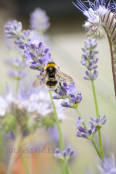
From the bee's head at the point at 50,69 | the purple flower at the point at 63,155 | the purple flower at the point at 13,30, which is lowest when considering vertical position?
the purple flower at the point at 63,155

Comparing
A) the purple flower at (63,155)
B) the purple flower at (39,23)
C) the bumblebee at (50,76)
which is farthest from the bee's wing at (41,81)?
the purple flower at (39,23)

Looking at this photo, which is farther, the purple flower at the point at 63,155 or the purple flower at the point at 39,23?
the purple flower at the point at 39,23

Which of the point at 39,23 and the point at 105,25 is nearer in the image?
the point at 105,25

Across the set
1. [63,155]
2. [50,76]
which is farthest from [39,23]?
[63,155]

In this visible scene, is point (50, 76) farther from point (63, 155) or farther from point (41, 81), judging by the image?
point (63, 155)

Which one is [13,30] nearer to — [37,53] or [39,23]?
[37,53]

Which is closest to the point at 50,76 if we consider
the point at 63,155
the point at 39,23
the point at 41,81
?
the point at 41,81

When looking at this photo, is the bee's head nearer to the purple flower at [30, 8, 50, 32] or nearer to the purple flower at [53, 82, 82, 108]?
the purple flower at [53, 82, 82, 108]

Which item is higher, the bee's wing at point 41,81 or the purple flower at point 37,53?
the purple flower at point 37,53

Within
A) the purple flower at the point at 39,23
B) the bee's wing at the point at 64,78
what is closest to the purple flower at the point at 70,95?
the bee's wing at the point at 64,78

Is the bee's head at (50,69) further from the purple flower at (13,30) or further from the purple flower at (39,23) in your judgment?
the purple flower at (39,23)

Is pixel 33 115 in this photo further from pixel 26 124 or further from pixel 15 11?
pixel 15 11

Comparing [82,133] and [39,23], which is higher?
[39,23]

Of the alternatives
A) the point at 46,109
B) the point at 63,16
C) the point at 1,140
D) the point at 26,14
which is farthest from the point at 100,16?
the point at 26,14
